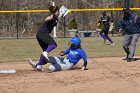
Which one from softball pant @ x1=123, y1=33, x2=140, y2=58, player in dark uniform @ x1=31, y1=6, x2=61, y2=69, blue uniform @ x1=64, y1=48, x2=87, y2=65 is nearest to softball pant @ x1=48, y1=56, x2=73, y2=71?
blue uniform @ x1=64, y1=48, x2=87, y2=65

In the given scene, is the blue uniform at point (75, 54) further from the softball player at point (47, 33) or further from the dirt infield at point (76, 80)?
the softball player at point (47, 33)

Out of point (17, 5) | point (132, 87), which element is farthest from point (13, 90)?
point (17, 5)

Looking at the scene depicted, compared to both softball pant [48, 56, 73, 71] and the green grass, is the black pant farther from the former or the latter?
→ the green grass

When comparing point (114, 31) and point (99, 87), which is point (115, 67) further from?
point (114, 31)

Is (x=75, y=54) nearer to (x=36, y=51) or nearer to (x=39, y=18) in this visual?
(x=36, y=51)

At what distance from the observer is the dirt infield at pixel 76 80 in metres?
9.41

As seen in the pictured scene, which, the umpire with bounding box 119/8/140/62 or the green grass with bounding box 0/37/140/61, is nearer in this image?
the umpire with bounding box 119/8/140/62

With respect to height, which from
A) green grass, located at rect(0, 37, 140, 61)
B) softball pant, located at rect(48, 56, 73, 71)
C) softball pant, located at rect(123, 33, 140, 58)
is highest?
softball pant, located at rect(48, 56, 73, 71)

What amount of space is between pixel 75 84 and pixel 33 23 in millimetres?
24530

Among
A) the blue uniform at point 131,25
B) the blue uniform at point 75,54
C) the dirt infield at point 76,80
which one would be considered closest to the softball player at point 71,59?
the blue uniform at point 75,54

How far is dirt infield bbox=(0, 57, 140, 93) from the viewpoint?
9406mm

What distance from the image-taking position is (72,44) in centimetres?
1234

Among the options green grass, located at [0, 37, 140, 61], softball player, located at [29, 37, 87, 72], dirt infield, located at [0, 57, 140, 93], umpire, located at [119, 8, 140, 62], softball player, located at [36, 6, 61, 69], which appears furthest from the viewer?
green grass, located at [0, 37, 140, 61]

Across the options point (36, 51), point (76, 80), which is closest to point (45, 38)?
point (76, 80)
